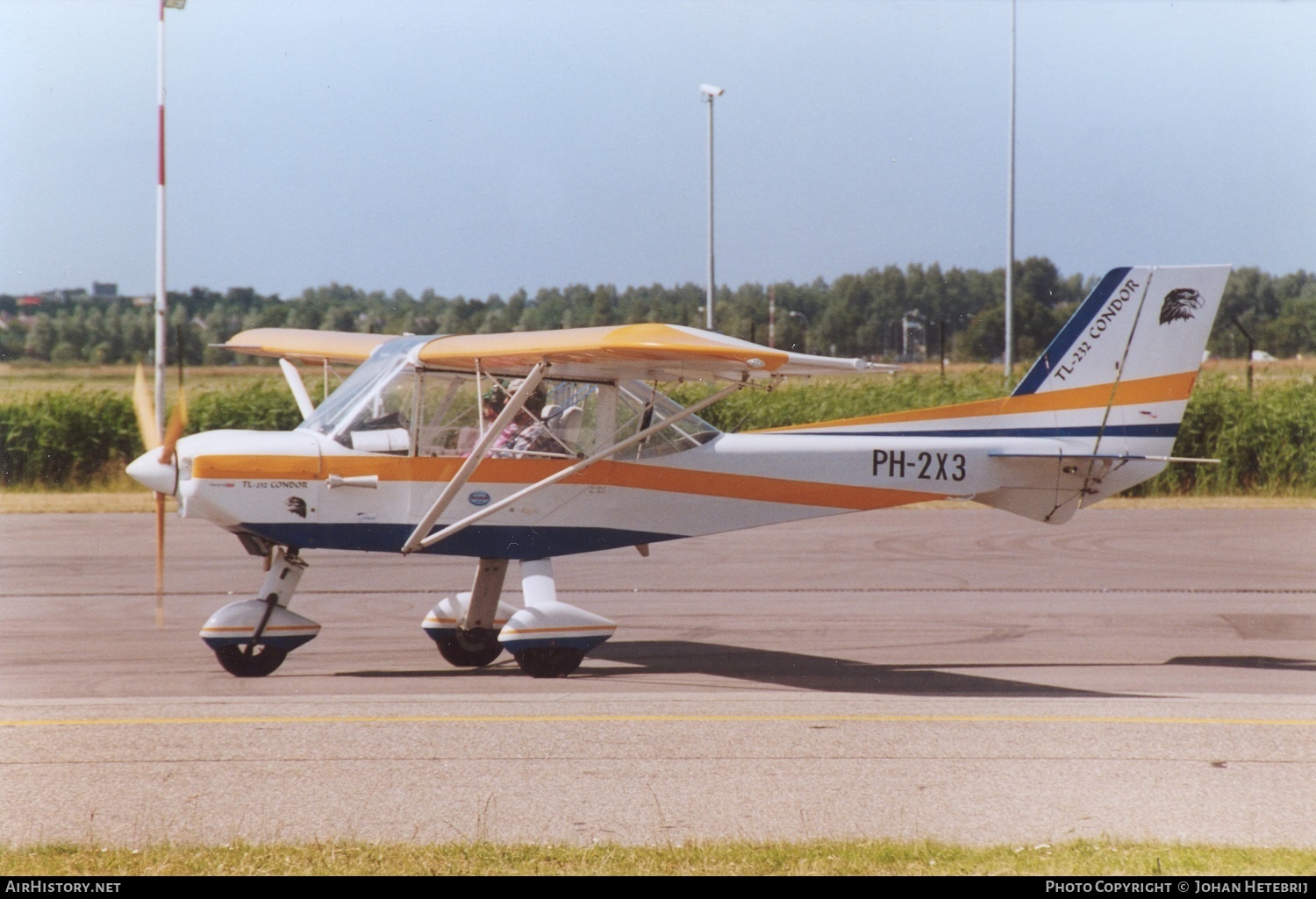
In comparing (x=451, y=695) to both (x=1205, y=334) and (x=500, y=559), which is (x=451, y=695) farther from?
(x=1205, y=334)

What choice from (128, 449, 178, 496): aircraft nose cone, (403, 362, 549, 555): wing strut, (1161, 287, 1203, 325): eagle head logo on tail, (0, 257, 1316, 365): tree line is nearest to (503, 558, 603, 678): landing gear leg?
(403, 362, 549, 555): wing strut

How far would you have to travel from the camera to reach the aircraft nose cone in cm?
866

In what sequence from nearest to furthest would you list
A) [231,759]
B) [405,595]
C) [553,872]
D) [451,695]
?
1. [553,872]
2. [231,759]
3. [451,695]
4. [405,595]

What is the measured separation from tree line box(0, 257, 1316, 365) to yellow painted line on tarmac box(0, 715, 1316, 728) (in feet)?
45.2

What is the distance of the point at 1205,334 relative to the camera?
10141 millimetres

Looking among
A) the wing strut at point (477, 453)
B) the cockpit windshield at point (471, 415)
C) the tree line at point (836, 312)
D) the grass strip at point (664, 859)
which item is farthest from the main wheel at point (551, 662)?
the tree line at point (836, 312)

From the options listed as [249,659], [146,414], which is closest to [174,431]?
[146,414]

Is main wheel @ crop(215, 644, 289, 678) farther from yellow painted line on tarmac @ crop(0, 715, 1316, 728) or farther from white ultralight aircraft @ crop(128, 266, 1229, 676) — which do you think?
yellow painted line on tarmac @ crop(0, 715, 1316, 728)

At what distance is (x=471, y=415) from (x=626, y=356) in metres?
1.61

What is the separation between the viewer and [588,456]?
9.41m

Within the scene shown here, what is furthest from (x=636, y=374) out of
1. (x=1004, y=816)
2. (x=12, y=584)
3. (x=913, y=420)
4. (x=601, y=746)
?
(x=12, y=584)

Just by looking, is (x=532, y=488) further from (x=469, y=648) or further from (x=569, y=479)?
(x=469, y=648)

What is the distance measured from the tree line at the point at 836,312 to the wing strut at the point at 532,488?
1141cm

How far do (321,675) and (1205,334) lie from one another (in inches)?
282
